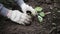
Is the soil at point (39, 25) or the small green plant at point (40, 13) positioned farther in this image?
the small green plant at point (40, 13)

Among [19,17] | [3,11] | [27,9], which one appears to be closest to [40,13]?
[27,9]

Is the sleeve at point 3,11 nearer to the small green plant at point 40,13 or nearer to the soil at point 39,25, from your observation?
the soil at point 39,25

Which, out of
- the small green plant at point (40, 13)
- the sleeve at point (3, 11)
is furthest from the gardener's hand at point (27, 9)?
the sleeve at point (3, 11)

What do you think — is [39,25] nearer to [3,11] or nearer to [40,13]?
[40,13]

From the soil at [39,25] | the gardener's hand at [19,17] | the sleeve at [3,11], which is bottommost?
the soil at [39,25]

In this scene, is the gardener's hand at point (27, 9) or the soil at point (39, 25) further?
the gardener's hand at point (27, 9)

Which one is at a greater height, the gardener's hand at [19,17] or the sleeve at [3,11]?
the sleeve at [3,11]

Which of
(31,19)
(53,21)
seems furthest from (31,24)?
(53,21)

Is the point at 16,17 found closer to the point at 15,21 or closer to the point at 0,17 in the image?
the point at 15,21

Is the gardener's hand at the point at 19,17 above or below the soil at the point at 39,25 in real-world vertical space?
above
